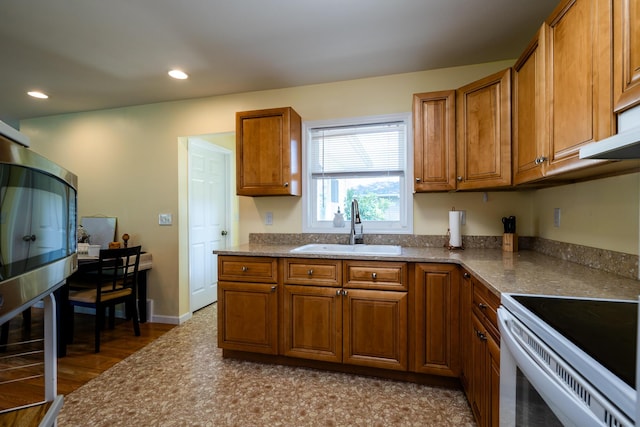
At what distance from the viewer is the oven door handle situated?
593 millimetres

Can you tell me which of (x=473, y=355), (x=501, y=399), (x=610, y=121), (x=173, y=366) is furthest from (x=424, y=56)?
(x=173, y=366)

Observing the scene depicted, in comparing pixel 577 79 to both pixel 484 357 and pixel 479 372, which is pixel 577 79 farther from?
pixel 479 372

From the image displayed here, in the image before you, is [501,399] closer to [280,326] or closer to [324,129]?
[280,326]

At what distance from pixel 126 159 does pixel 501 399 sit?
13.1 feet

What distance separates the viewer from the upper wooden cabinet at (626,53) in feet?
3.08

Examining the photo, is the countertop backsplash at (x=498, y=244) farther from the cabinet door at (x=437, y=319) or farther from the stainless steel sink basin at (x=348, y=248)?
the cabinet door at (x=437, y=319)

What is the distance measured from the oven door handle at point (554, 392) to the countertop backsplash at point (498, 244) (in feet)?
3.17

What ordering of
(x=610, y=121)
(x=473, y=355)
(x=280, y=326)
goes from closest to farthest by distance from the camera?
(x=610, y=121)
(x=473, y=355)
(x=280, y=326)

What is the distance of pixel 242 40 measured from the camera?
211 centimetres

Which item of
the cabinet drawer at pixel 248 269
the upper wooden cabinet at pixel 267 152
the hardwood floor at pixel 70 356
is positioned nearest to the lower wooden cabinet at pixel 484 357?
the cabinet drawer at pixel 248 269

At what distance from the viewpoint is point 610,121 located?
3.45 ft

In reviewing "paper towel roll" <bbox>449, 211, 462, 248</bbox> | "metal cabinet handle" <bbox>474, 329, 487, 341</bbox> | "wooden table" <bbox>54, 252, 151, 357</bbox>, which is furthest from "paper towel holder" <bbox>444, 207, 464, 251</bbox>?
"wooden table" <bbox>54, 252, 151, 357</bbox>

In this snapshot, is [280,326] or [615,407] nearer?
[615,407]

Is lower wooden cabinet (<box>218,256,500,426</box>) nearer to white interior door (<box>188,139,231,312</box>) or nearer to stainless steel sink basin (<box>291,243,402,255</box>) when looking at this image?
stainless steel sink basin (<box>291,243,402,255</box>)
